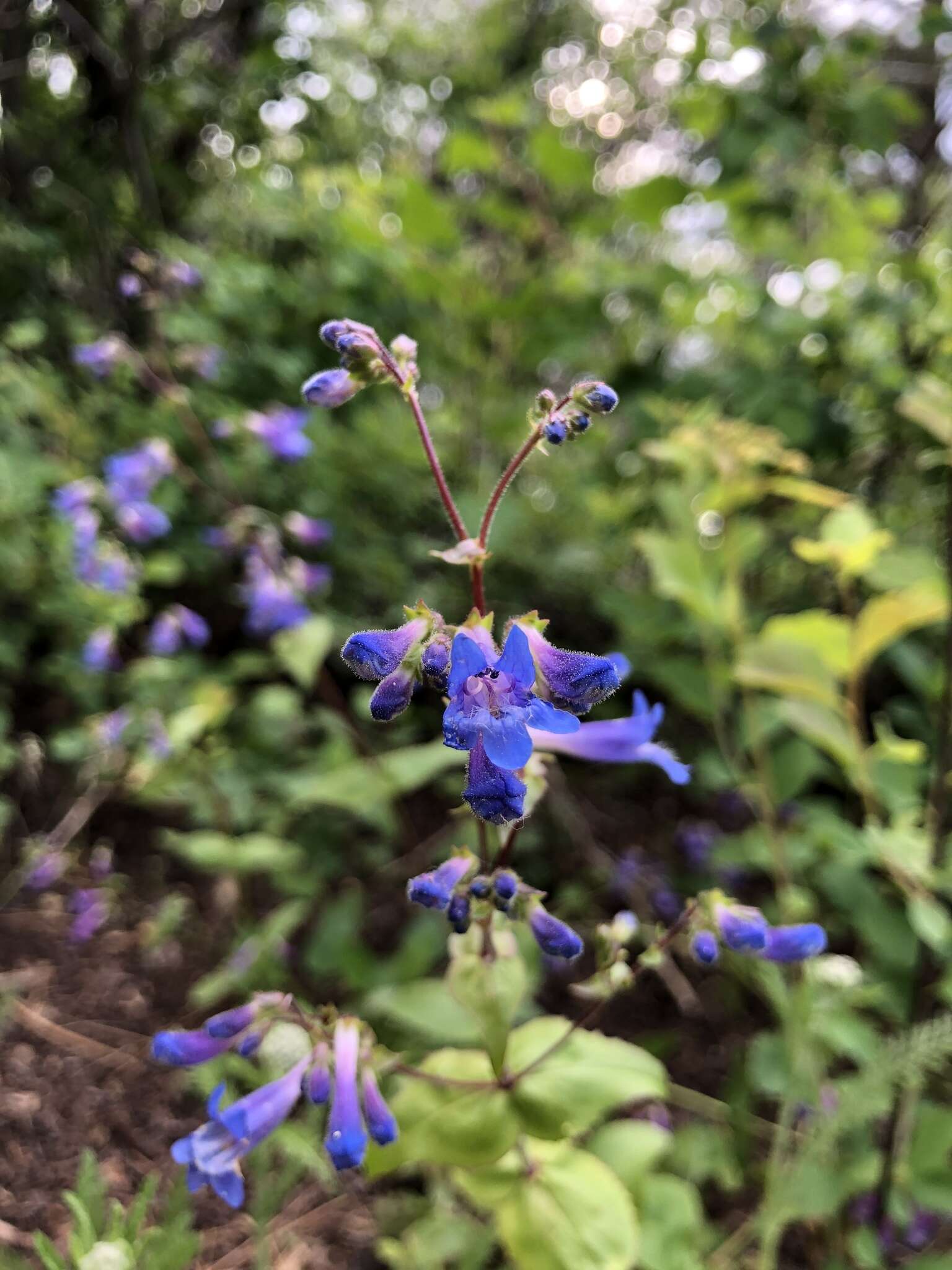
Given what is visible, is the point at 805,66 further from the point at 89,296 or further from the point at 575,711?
the point at 89,296

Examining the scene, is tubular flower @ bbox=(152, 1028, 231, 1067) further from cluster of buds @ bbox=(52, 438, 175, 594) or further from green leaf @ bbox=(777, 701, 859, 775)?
cluster of buds @ bbox=(52, 438, 175, 594)

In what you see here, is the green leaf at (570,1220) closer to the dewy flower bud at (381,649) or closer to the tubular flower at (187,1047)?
the tubular flower at (187,1047)

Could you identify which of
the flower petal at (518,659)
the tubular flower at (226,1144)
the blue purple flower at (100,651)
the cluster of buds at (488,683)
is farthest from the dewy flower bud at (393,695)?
the blue purple flower at (100,651)

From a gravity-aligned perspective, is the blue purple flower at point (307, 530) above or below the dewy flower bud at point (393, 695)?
below

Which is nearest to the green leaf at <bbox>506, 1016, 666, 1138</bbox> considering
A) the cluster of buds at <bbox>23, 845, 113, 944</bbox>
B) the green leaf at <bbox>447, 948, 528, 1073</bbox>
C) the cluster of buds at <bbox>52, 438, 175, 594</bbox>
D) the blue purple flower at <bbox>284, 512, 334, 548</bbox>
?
the green leaf at <bbox>447, 948, 528, 1073</bbox>

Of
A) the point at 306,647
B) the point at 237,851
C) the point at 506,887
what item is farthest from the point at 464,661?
the point at 237,851

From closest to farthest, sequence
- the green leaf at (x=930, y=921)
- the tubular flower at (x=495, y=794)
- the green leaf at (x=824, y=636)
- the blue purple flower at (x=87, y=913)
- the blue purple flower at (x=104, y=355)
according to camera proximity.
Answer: the tubular flower at (x=495, y=794) → the green leaf at (x=930, y=921) → the green leaf at (x=824, y=636) → the blue purple flower at (x=104, y=355) → the blue purple flower at (x=87, y=913)

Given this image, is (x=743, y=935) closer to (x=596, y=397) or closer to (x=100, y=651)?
(x=596, y=397)
